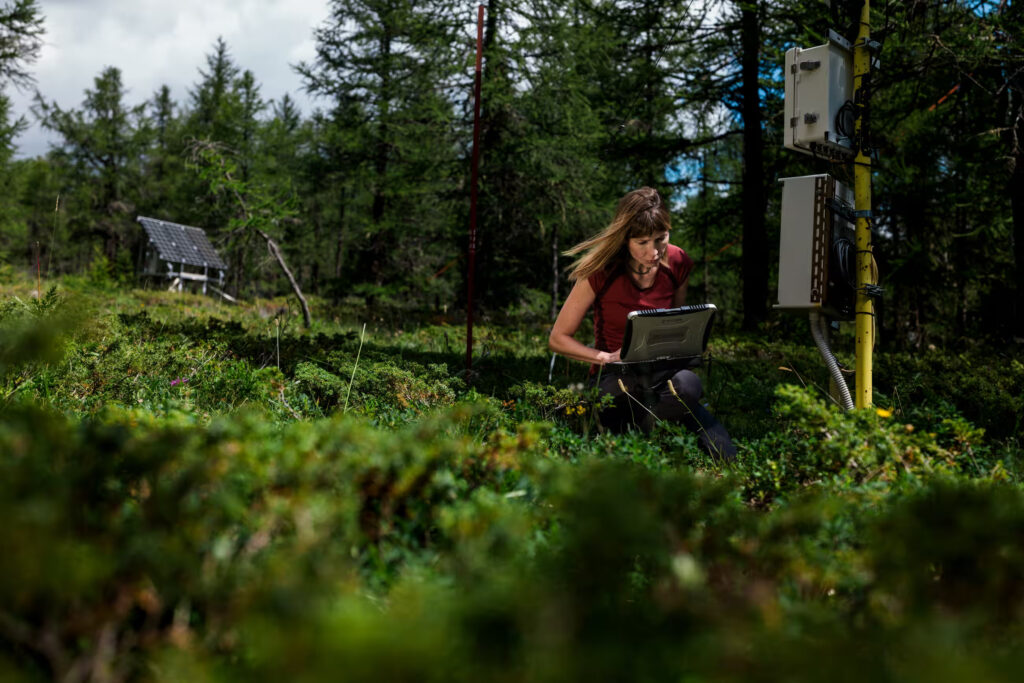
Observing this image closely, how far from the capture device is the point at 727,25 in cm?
1055

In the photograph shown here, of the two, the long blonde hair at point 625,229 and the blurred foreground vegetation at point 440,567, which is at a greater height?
the long blonde hair at point 625,229

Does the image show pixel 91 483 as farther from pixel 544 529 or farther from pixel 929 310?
pixel 929 310

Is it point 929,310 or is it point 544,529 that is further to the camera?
point 929,310

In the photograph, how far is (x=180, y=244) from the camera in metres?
33.9

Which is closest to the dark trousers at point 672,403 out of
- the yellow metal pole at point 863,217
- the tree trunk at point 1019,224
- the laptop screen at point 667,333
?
the laptop screen at point 667,333

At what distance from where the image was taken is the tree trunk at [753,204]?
1142 cm

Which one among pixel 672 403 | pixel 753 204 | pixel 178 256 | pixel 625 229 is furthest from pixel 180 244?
pixel 672 403

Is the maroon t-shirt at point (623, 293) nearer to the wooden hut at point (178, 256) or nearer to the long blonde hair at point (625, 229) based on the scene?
the long blonde hair at point (625, 229)

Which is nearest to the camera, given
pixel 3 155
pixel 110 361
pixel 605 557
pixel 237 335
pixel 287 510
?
pixel 605 557

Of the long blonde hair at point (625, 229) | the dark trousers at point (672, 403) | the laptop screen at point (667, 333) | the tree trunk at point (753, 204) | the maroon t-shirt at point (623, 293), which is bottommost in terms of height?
the dark trousers at point (672, 403)

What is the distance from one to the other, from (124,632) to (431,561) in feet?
1.98

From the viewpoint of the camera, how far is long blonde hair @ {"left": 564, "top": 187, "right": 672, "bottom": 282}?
4.12 meters

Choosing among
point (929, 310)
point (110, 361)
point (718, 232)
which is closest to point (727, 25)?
point (718, 232)

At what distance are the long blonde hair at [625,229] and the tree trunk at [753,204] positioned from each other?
25.2 feet
